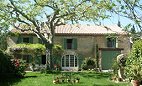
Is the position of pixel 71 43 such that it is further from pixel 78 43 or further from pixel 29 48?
pixel 29 48

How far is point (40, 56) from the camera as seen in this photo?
147 feet

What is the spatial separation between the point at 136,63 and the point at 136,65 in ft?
0.59

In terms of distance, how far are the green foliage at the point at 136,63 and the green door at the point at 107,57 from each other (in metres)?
27.0

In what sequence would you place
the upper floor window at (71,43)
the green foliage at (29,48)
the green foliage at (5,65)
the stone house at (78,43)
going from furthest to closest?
the upper floor window at (71,43)
the stone house at (78,43)
the green foliage at (29,48)
the green foliage at (5,65)

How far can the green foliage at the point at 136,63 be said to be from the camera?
1595 cm

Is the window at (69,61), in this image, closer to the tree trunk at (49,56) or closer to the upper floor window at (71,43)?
the upper floor window at (71,43)

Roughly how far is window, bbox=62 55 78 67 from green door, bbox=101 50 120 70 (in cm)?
368

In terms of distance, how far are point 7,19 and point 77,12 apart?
667 cm

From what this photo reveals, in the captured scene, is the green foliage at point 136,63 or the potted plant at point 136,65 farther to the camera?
the green foliage at point 136,63

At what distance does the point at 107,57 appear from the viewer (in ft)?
148

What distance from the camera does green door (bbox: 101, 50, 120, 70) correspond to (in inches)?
1768

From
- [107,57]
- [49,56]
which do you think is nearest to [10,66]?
[49,56]

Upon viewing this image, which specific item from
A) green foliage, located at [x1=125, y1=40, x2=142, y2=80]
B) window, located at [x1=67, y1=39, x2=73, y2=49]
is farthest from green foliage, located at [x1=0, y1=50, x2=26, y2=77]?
window, located at [x1=67, y1=39, x2=73, y2=49]

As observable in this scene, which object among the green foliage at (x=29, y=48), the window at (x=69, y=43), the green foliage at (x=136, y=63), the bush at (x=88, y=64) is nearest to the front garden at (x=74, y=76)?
the green foliage at (x=136, y=63)
